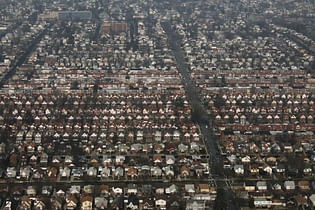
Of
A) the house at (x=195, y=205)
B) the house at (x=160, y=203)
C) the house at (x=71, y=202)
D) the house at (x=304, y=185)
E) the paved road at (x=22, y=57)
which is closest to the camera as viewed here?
the house at (x=195, y=205)

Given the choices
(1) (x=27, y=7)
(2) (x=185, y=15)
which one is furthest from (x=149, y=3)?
(1) (x=27, y=7)

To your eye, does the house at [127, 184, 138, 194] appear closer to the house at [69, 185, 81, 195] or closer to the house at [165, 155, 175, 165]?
the house at [69, 185, 81, 195]

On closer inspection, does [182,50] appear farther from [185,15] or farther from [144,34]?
[185,15]

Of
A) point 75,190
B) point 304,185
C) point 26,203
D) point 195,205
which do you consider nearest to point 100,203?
point 75,190

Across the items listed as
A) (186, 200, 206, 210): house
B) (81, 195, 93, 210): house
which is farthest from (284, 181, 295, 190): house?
(81, 195, 93, 210): house

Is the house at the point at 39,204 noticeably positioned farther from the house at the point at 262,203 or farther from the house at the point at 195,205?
the house at the point at 262,203

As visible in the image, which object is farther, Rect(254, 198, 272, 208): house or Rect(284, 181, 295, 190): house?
Rect(284, 181, 295, 190): house

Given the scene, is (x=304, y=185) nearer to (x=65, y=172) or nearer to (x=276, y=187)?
(x=276, y=187)

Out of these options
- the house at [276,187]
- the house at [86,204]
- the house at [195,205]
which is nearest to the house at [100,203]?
the house at [86,204]
